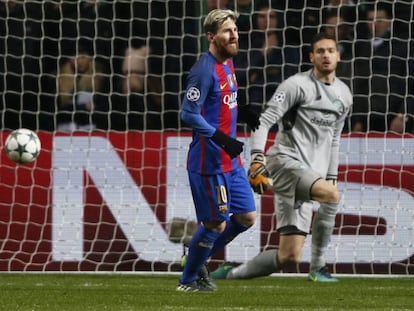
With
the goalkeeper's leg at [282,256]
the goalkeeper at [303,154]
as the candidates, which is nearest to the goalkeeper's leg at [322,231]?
the goalkeeper at [303,154]

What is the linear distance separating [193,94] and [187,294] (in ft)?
4.00

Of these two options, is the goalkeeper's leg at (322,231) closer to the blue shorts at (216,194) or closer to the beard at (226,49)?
the blue shorts at (216,194)

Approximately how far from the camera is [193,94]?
768cm

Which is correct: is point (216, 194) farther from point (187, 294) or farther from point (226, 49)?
point (226, 49)

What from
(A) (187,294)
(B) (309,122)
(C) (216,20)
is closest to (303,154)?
(B) (309,122)

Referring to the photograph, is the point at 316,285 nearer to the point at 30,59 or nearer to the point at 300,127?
the point at 300,127

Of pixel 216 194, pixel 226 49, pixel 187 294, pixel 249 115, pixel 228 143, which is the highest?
pixel 226 49

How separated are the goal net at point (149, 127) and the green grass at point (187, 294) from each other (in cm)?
53

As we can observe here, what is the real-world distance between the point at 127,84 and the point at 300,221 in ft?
8.36

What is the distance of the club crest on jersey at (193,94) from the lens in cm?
767

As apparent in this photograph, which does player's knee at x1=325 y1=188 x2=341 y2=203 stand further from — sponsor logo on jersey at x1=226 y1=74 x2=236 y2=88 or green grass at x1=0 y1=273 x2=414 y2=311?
sponsor logo on jersey at x1=226 y1=74 x2=236 y2=88

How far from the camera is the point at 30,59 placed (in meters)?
11.0

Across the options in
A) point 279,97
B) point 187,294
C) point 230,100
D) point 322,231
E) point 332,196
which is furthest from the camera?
point 322,231

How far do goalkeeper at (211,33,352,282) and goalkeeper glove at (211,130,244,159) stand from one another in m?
1.18
